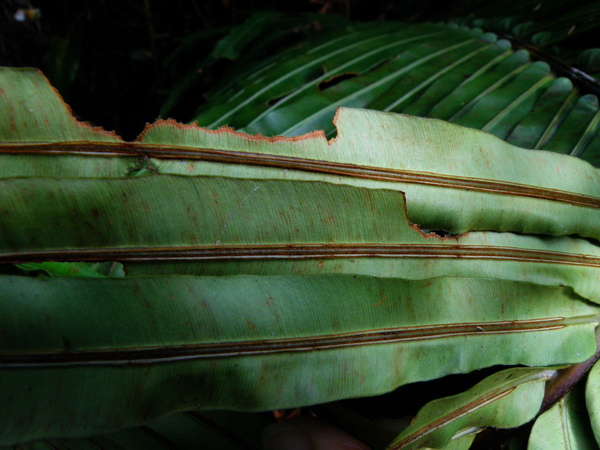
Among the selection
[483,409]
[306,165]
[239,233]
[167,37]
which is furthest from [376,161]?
[167,37]

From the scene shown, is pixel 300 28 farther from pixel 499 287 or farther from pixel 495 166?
pixel 499 287

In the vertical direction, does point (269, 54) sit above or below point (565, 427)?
above

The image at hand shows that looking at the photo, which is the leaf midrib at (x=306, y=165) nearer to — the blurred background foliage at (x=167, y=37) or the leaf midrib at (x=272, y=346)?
the leaf midrib at (x=272, y=346)

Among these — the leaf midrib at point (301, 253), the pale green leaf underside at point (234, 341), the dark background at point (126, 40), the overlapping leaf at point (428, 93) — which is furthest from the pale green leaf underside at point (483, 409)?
the dark background at point (126, 40)

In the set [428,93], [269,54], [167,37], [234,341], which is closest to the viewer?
[234,341]

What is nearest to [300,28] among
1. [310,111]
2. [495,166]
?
[310,111]

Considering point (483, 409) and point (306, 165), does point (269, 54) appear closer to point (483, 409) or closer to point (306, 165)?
point (306, 165)
